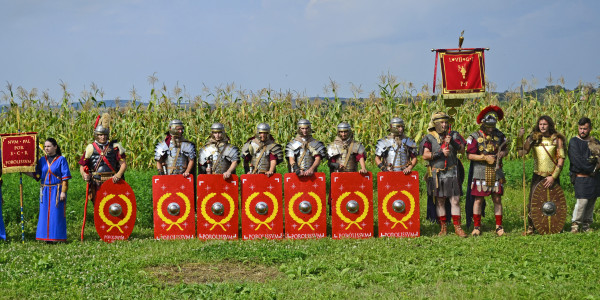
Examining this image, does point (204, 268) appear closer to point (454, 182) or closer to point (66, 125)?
point (454, 182)

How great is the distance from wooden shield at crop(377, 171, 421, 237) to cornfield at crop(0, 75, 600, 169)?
16.6 ft

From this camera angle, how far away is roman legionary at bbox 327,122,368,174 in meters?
10.6

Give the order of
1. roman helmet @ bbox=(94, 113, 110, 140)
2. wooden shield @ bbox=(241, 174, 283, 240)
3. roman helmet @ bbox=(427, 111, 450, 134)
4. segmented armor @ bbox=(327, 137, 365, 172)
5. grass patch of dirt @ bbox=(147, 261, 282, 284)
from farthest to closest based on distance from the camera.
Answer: segmented armor @ bbox=(327, 137, 365, 172) < roman helmet @ bbox=(94, 113, 110, 140) < roman helmet @ bbox=(427, 111, 450, 134) < wooden shield @ bbox=(241, 174, 283, 240) < grass patch of dirt @ bbox=(147, 261, 282, 284)

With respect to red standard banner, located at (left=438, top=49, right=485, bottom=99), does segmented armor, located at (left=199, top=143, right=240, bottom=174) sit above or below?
below

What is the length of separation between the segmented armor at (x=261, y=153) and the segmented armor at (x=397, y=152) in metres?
1.74

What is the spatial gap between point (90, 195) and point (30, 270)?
2756mm

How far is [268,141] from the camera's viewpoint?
10.8 metres

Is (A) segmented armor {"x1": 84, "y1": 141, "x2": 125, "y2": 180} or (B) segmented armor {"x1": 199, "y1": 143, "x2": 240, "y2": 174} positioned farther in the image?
(B) segmented armor {"x1": 199, "y1": 143, "x2": 240, "y2": 174}

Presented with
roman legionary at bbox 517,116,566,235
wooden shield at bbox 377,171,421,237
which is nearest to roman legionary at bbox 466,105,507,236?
roman legionary at bbox 517,116,566,235

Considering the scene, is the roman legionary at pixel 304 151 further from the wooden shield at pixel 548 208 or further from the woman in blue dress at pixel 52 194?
the woman in blue dress at pixel 52 194

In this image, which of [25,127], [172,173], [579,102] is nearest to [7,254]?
[172,173]

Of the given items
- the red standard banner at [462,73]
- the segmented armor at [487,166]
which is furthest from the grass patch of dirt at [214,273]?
the red standard banner at [462,73]

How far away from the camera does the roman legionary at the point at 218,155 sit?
10.7 meters

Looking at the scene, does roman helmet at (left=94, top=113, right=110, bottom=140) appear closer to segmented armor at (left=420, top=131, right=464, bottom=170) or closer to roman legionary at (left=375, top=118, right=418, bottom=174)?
roman legionary at (left=375, top=118, right=418, bottom=174)
